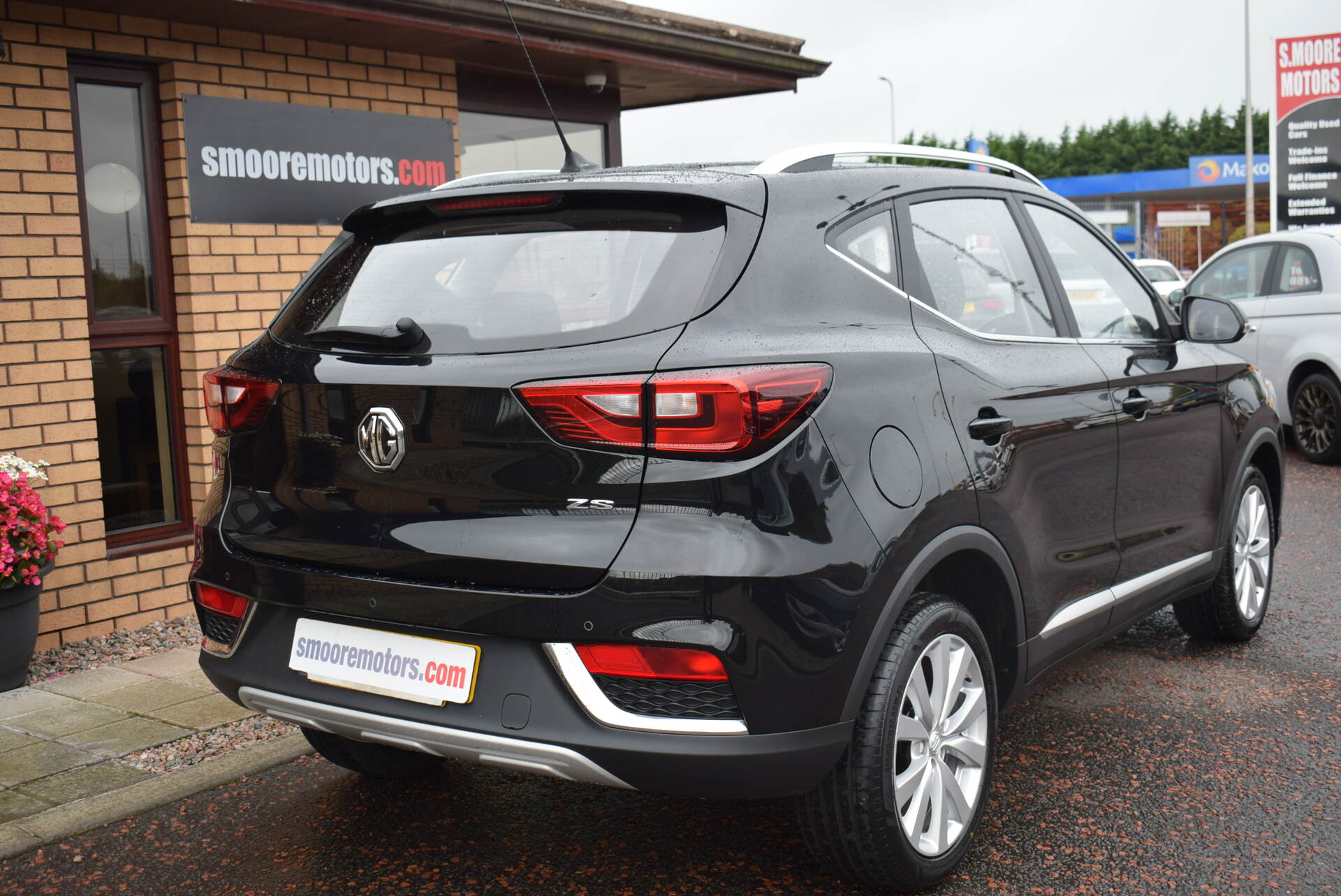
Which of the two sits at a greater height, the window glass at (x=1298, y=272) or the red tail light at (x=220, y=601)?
the window glass at (x=1298, y=272)

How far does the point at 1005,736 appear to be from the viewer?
4258 millimetres

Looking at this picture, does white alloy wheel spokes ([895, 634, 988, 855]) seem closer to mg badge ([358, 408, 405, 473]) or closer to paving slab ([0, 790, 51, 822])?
mg badge ([358, 408, 405, 473])

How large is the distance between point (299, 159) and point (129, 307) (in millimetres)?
1251

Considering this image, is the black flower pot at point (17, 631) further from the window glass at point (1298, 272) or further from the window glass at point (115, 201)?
the window glass at point (1298, 272)

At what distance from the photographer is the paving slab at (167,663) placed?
5336 millimetres

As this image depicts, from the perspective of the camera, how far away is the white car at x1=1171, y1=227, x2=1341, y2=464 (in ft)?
33.8

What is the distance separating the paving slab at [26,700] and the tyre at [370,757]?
162cm

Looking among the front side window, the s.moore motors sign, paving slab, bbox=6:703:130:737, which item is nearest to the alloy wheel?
the s.moore motors sign

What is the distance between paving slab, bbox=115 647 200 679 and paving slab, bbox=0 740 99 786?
34.1 inches

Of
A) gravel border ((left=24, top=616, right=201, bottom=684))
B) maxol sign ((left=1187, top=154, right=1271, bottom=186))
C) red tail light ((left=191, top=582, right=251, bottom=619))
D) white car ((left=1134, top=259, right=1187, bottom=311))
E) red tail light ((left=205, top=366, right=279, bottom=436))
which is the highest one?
maxol sign ((left=1187, top=154, right=1271, bottom=186))

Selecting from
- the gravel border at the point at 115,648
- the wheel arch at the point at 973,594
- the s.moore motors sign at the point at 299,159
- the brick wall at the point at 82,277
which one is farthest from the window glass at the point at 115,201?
the wheel arch at the point at 973,594

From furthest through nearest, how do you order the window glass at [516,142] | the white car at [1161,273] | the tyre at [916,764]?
the white car at [1161,273]
the window glass at [516,142]
the tyre at [916,764]

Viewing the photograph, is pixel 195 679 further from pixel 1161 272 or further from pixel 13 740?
pixel 1161 272

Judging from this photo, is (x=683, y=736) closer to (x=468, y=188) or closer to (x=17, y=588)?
(x=468, y=188)
